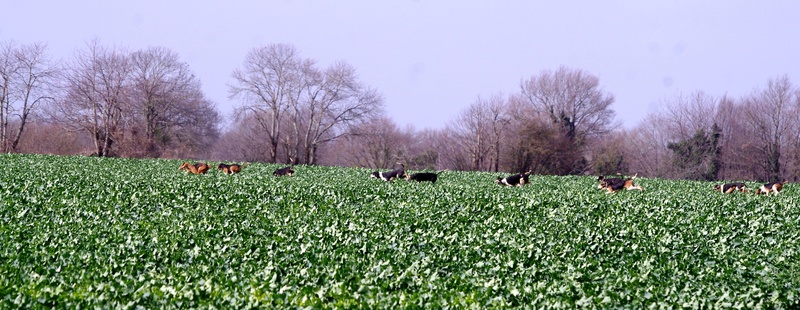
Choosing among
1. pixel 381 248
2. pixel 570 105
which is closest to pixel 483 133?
pixel 570 105

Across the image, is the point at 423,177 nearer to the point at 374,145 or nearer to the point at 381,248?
the point at 381,248

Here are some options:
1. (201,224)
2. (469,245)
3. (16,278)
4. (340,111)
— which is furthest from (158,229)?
(340,111)

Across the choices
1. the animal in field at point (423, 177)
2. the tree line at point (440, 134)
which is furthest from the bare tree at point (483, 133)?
the animal in field at point (423, 177)

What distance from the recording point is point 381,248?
12.0 meters

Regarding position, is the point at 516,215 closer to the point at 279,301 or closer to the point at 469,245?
the point at 469,245

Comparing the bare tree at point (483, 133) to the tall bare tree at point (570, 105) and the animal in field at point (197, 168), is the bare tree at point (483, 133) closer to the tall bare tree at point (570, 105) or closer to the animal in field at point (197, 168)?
the tall bare tree at point (570, 105)

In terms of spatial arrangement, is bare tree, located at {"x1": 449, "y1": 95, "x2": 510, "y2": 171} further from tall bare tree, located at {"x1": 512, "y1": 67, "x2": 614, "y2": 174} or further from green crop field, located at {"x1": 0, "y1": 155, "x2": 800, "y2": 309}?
green crop field, located at {"x1": 0, "y1": 155, "x2": 800, "y2": 309}

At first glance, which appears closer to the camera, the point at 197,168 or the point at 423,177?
the point at 423,177

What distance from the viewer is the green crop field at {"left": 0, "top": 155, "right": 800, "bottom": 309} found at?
29.9 ft

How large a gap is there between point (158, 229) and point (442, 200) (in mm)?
6568

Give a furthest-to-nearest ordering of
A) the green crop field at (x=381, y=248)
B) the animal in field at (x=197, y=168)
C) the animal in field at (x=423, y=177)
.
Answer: the animal in field at (x=197, y=168) < the animal in field at (x=423, y=177) < the green crop field at (x=381, y=248)

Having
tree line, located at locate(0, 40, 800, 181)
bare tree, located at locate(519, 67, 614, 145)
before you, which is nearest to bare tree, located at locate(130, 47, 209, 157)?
tree line, located at locate(0, 40, 800, 181)

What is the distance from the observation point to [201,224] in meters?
14.2

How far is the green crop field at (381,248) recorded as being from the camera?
29.9 feet
